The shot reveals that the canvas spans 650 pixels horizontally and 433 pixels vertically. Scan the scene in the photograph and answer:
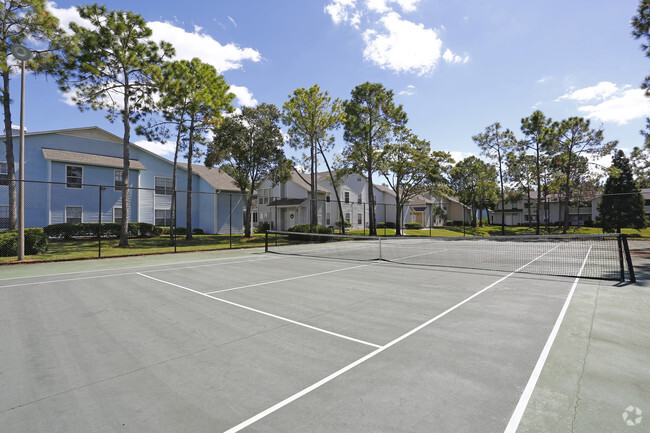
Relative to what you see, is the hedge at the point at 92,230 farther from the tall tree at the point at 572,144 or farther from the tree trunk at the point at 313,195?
the tall tree at the point at 572,144

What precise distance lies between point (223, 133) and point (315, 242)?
12.4 m

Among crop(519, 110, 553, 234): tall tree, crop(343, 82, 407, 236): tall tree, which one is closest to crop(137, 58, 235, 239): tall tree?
crop(343, 82, 407, 236): tall tree

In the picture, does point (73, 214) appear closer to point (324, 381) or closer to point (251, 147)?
point (251, 147)

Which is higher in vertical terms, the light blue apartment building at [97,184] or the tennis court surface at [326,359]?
the light blue apartment building at [97,184]

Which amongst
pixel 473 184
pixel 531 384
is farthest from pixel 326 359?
pixel 473 184

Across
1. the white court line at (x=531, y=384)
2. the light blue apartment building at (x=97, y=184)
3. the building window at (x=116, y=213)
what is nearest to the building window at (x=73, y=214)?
the light blue apartment building at (x=97, y=184)

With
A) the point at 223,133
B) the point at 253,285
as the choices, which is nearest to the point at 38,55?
the point at 223,133

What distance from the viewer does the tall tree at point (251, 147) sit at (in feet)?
87.7

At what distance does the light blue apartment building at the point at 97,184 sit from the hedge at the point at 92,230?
3.55 feet

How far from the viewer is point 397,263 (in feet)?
43.3

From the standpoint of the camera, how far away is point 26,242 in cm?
1521

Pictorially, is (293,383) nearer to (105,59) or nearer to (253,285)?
(253,285)

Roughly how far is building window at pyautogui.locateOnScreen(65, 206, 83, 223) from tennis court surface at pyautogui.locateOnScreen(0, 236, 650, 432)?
72.0 ft

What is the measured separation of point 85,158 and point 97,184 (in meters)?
4.23
